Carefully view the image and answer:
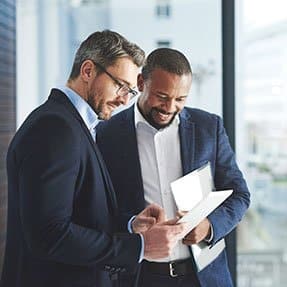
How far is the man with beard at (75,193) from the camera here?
1.15 meters

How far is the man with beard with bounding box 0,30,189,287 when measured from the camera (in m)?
1.15

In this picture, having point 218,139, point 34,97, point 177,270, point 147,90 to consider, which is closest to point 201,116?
point 218,139

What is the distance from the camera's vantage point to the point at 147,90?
64.9 inches

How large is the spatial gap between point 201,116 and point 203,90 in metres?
0.55

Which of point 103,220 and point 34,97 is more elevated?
point 34,97

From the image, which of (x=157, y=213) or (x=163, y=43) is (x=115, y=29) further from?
(x=157, y=213)

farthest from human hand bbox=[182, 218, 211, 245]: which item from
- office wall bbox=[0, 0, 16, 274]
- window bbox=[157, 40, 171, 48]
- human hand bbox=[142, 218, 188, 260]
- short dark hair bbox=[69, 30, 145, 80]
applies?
window bbox=[157, 40, 171, 48]

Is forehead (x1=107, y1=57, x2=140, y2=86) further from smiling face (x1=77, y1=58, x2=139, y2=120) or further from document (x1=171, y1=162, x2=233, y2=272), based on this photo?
document (x1=171, y1=162, x2=233, y2=272)

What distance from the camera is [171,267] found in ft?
5.51

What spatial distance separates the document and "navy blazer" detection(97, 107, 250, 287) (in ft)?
0.16

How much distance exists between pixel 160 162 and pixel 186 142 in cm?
11

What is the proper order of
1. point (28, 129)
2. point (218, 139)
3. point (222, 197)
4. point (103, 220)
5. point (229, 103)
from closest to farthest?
point (28, 129)
point (103, 220)
point (222, 197)
point (218, 139)
point (229, 103)

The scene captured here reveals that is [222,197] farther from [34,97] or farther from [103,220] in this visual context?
[34,97]

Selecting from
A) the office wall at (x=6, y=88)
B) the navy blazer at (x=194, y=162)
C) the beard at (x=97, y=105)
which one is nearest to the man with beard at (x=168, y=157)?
the navy blazer at (x=194, y=162)
